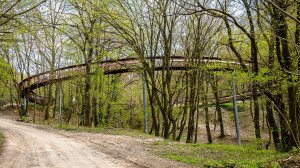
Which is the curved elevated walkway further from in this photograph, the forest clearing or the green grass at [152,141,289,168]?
the green grass at [152,141,289,168]

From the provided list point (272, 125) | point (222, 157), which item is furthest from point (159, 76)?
point (222, 157)

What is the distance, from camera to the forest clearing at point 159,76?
995 cm

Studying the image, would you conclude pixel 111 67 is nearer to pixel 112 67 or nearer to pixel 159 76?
pixel 112 67

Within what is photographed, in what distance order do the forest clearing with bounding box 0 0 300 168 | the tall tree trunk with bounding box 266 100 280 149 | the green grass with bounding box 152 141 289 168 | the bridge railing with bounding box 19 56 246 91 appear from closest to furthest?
the green grass with bounding box 152 141 289 168 < the forest clearing with bounding box 0 0 300 168 < the tall tree trunk with bounding box 266 100 280 149 < the bridge railing with bounding box 19 56 246 91

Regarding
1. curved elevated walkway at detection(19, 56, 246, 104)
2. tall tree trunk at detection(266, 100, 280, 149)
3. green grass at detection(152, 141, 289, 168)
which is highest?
curved elevated walkway at detection(19, 56, 246, 104)

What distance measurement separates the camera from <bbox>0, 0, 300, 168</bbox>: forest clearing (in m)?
9.95

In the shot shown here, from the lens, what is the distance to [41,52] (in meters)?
30.4

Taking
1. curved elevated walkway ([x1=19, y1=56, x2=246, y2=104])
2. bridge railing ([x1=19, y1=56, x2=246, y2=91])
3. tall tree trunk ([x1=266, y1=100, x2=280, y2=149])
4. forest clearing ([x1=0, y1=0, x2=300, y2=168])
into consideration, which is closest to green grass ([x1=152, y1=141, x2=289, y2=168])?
forest clearing ([x1=0, y1=0, x2=300, y2=168])

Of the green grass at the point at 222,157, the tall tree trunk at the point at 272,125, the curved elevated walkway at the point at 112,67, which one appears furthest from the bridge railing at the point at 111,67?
the green grass at the point at 222,157

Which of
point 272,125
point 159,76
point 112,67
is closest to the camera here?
point 272,125

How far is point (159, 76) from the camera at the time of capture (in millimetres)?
24828

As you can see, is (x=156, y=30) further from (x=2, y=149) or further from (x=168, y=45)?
(x=2, y=149)

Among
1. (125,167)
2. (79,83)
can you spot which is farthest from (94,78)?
(125,167)

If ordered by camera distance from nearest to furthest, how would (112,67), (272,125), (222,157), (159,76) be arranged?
1. (222,157)
2. (272,125)
3. (159,76)
4. (112,67)
